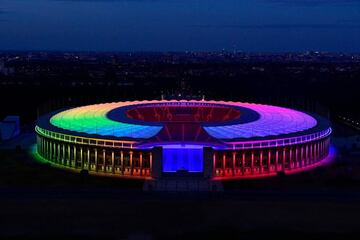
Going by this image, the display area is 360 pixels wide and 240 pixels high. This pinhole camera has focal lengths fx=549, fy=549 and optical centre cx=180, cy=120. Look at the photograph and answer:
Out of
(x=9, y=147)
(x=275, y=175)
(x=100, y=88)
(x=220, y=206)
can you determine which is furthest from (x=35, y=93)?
(x=220, y=206)

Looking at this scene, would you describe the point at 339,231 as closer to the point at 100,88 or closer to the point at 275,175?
the point at 275,175

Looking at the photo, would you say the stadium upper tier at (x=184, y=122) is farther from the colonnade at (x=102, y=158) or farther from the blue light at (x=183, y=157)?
the colonnade at (x=102, y=158)

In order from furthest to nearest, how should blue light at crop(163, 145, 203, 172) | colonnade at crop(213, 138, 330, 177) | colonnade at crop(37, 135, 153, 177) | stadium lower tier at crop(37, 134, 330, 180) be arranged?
blue light at crop(163, 145, 203, 172), colonnade at crop(213, 138, 330, 177), colonnade at crop(37, 135, 153, 177), stadium lower tier at crop(37, 134, 330, 180)

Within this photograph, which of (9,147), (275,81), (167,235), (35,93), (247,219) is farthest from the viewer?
(275,81)

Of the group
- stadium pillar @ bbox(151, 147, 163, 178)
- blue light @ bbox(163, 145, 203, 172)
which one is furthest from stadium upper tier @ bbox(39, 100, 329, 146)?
stadium pillar @ bbox(151, 147, 163, 178)

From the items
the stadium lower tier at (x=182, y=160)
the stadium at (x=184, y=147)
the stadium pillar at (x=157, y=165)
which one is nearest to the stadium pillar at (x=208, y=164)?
the stadium lower tier at (x=182, y=160)

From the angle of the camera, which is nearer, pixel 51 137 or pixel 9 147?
pixel 51 137

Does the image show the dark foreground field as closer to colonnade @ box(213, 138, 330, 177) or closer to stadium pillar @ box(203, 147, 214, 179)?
stadium pillar @ box(203, 147, 214, 179)

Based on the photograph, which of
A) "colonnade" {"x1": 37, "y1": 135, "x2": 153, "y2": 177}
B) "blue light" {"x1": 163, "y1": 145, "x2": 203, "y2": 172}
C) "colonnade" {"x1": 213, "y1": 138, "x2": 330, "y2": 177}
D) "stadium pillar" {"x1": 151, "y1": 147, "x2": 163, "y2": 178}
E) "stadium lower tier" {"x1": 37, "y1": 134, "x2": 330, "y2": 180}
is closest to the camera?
"stadium pillar" {"x1": 151, "y1": 147, "x2": 163, "y2": 178}
